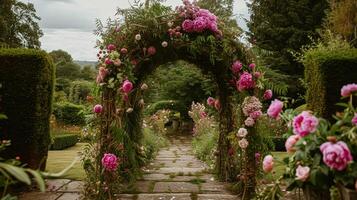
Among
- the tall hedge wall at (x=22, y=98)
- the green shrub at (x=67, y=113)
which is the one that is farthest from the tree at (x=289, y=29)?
the tall hedge wall at (x=22, y=98)

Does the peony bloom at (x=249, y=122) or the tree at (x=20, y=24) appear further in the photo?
the tree at (x=20, y=24)

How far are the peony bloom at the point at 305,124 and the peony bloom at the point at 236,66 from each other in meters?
2.51

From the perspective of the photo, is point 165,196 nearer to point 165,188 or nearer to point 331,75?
point 165,188

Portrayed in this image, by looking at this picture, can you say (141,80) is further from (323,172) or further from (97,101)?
(323,172)

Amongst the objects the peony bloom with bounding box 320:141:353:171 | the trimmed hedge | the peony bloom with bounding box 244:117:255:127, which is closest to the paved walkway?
the peony bloom with bounding box 244:117:255:127

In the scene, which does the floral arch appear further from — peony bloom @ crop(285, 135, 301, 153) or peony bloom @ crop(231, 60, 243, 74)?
peony bloom @ crop(285, 135, 301, 153)

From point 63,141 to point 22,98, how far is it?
683 cm

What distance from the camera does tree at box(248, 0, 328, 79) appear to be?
58.1 ft

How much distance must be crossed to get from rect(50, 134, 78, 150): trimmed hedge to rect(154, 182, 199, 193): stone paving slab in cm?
587

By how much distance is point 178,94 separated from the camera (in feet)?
53.1

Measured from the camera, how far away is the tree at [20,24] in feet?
78.3

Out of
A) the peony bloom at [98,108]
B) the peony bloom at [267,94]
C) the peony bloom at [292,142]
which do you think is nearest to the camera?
the peony bloom at [292,142]

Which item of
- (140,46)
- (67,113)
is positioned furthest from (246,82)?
(67,113)

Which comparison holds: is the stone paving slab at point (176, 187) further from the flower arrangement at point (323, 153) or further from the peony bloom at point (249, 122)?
the flower arrangement at point (323, 153)
